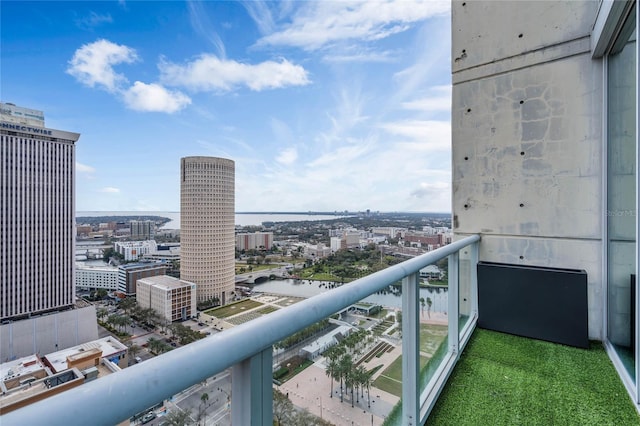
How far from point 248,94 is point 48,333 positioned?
53.0 feet

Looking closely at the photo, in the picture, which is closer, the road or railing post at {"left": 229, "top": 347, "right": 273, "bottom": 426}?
the road

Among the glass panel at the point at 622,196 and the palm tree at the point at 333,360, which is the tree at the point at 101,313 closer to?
the palm tree at the point at 333,360

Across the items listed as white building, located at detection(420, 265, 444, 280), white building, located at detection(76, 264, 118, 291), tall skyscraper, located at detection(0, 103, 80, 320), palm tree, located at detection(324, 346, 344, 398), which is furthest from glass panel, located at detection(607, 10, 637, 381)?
tall skyscraper, located at detection(0, 103, 80, 320)

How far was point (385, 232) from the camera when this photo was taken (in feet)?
19.0

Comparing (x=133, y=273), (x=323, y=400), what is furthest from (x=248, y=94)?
(x=323, y=400)

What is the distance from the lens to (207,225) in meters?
7.23

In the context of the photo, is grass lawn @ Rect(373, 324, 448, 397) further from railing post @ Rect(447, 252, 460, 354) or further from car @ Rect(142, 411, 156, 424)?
car @ Rect(142, 411, 156, 424)

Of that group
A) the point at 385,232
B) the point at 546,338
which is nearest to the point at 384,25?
the point at 385,232

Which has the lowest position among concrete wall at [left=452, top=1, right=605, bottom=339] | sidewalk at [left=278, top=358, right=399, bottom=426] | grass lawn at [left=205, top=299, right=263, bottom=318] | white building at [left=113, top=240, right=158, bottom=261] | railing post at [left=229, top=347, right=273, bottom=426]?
grass lawn at [left=205, top=299, right=263, bottom=318]

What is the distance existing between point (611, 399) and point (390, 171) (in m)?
16.0

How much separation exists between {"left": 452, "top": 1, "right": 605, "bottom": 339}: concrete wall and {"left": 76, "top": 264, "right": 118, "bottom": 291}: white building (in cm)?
580

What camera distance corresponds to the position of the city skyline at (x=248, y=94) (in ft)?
28.7

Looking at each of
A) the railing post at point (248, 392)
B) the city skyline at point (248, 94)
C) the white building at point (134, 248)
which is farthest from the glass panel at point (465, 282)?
the white building at point (134, 248)

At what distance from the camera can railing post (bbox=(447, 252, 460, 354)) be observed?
213cm
